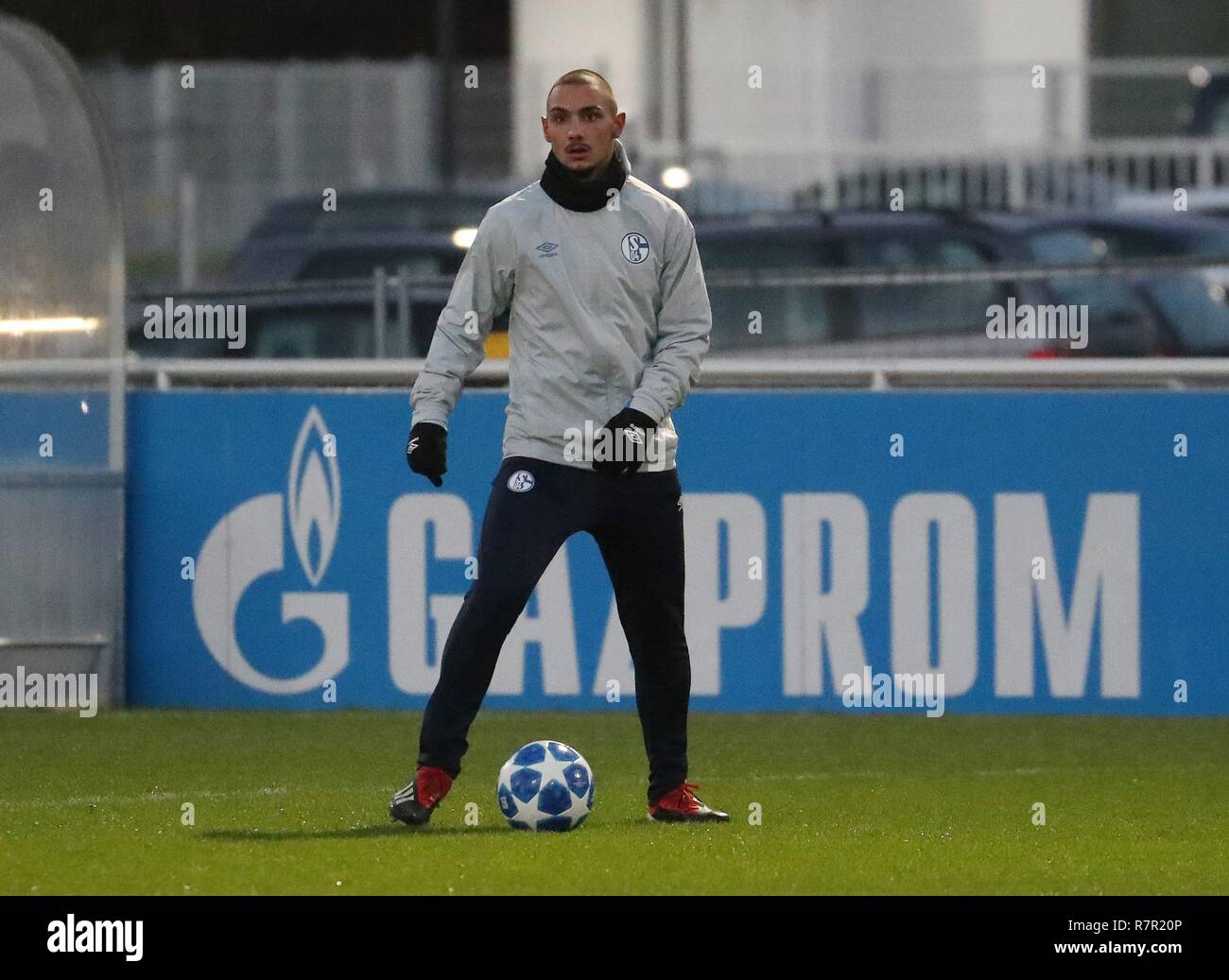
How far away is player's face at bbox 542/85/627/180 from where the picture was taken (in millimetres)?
7773

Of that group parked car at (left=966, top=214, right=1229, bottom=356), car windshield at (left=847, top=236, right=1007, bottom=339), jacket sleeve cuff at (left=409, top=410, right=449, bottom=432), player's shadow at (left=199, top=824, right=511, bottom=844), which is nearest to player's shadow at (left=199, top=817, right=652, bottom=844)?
player's shadow at (left=199, top=824, right=511, bottom=844)

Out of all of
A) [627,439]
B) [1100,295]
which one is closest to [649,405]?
[627,439]

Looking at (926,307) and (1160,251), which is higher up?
(1160,251)

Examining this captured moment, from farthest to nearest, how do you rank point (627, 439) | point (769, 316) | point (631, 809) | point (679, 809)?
point (769, 316) → point (631, 809) → point (679, 809) → point (627, 439)

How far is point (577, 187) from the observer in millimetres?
7832

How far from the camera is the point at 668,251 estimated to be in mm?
7926

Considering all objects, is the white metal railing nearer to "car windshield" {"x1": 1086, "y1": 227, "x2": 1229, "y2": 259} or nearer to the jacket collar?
the jacket collar

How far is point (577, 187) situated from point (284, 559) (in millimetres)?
3937

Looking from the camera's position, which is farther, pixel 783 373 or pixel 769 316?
pixel 769 316

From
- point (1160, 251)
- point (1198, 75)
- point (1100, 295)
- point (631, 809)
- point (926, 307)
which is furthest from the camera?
point (1198, 75)

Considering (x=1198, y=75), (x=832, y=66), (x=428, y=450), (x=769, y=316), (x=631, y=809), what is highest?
(x=832, y=66)

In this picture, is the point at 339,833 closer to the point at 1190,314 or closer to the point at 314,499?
the point at 314,499

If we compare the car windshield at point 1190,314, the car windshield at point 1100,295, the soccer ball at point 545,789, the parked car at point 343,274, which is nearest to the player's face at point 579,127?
the soccer ball at point 545,789
